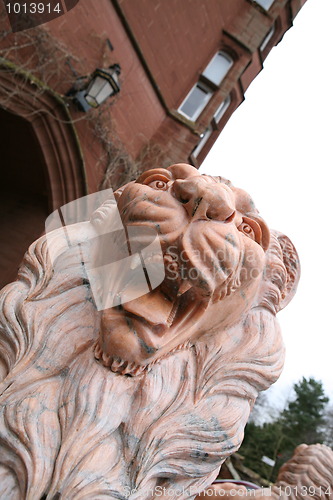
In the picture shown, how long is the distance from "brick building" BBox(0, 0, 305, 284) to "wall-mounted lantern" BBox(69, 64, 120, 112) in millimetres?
155

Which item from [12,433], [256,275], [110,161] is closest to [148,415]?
[12,433]

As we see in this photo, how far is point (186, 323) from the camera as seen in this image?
0.91m

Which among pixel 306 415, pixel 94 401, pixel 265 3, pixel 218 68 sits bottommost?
pixel 306 415

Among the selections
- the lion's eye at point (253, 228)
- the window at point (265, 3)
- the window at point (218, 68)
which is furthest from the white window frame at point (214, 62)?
the lion's eye at point (253, 228)

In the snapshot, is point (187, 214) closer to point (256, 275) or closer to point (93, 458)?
point (256, 275)

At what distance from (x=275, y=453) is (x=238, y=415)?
35.0 ft

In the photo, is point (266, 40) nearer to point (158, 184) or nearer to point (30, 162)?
point (30, 162)

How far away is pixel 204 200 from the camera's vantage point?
2.94 ft

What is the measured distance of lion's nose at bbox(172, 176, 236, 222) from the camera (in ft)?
2.93

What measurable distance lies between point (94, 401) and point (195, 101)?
7.11 meters

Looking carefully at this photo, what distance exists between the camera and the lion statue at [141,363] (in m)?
0.74

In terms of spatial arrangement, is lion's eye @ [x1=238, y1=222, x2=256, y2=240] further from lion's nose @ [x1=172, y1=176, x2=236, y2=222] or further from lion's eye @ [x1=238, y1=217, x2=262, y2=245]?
lion's nose @ [x1=172, y1=176, x2=236, y2=222]

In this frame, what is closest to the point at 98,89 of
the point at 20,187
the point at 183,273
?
the point at 20,187

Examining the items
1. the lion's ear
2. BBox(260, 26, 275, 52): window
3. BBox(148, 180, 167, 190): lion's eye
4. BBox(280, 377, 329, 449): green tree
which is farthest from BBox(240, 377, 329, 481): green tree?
BBox(260, 26, 275, 52): window
